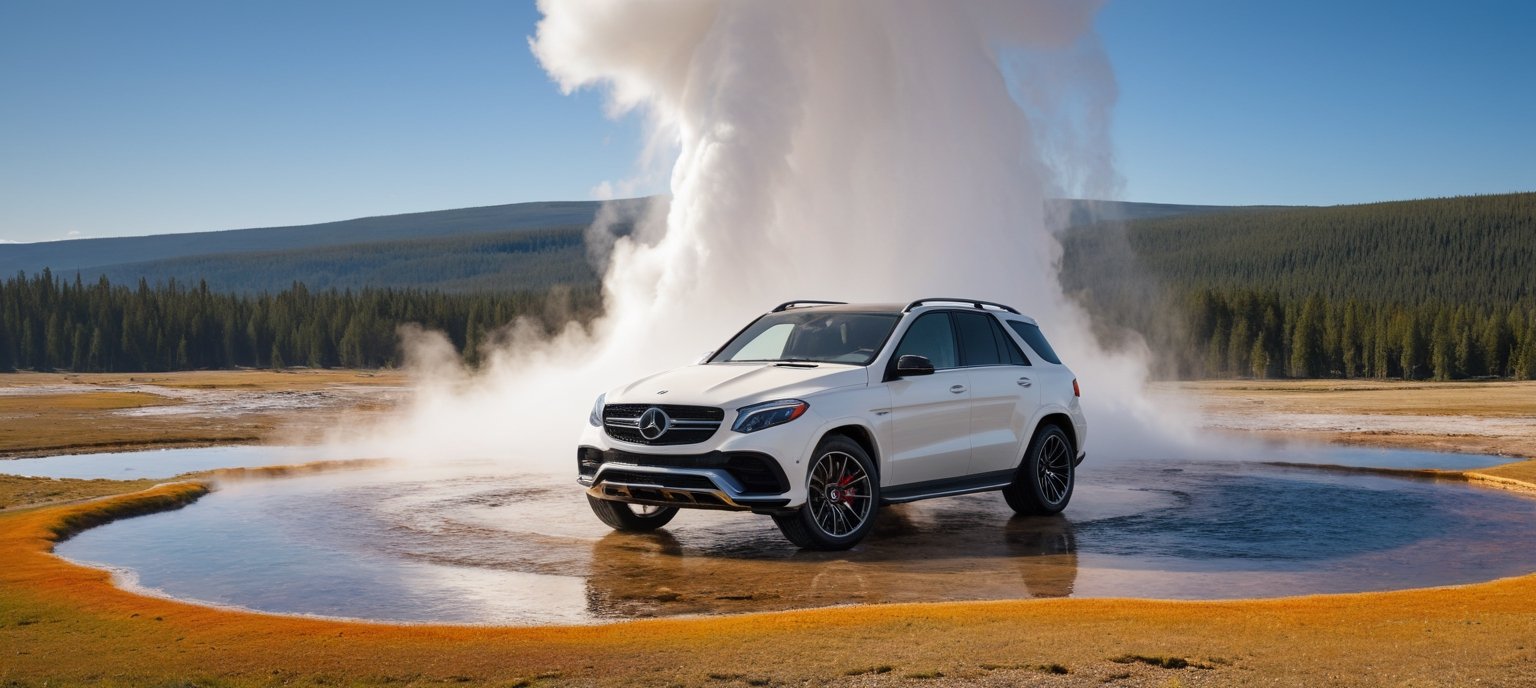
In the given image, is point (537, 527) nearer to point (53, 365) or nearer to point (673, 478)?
point (673, 478)

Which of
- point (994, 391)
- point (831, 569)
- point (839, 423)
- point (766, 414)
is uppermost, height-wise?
point (994, 391)

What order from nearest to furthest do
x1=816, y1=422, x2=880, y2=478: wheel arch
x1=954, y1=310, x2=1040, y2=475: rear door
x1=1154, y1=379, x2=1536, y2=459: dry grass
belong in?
x1=816, y1=422, x2=880, y2=478: wheel arch → x1=954, y1=310, x2=1040, y2=475: rear door → x1=1154, y1=379, x2=1536, y2=459: dry grass

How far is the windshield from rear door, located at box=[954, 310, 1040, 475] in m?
1.08

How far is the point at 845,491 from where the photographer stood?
12.4m

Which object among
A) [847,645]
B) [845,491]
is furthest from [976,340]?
[847,645]

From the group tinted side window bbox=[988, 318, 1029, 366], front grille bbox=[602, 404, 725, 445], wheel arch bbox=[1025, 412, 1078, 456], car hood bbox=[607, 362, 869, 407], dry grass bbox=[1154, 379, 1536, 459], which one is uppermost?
tinted side window bbox=[988, 318, 1029, 366]

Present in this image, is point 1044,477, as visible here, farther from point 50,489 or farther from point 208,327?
point 208,327

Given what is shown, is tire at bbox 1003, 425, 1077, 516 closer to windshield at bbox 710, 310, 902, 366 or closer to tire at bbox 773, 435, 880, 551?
windshield at bbox 710, 310, 902, 366

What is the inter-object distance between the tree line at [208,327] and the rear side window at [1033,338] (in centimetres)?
11386

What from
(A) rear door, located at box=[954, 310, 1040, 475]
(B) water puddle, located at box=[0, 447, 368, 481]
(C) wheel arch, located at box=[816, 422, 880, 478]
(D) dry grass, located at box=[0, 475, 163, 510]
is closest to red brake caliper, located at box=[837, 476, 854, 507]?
(C) wheel arch, located at box=[816, 422, 880, 478]

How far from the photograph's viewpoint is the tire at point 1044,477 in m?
14.7

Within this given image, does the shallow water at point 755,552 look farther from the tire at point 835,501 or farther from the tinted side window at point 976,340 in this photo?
the tinted side window at point 976,340

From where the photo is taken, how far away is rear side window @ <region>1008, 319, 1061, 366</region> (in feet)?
49.8

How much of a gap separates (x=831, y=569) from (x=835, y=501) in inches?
37.1
